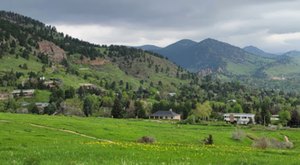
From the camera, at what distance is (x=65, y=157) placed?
24.3 meters

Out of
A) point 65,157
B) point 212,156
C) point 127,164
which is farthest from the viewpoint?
point 212,156

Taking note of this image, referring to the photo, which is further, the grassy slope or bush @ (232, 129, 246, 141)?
bush @ (232, 129, 246, 141)

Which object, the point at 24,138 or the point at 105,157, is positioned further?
the point at 24,138

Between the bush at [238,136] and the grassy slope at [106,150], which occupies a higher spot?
the grassy slope at [106,150]

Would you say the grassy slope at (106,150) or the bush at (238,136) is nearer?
the grassy slope at (106,150)

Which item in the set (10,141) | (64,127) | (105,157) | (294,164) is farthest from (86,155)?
(64,127)

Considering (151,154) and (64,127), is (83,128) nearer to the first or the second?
(64,127)

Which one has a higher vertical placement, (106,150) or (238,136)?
(106,150)

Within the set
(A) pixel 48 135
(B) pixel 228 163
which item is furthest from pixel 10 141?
(B) pixel 228 163

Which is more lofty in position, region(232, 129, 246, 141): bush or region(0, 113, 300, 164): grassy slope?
region(0, 113, 300, 164): grassy slope

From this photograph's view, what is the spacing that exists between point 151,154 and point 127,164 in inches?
308

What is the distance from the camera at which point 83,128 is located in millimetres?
90625

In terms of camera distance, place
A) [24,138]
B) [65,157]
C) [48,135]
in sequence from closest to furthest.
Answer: [65,157]
[24,138]
[48,135]

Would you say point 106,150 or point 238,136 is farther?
point 238,136
